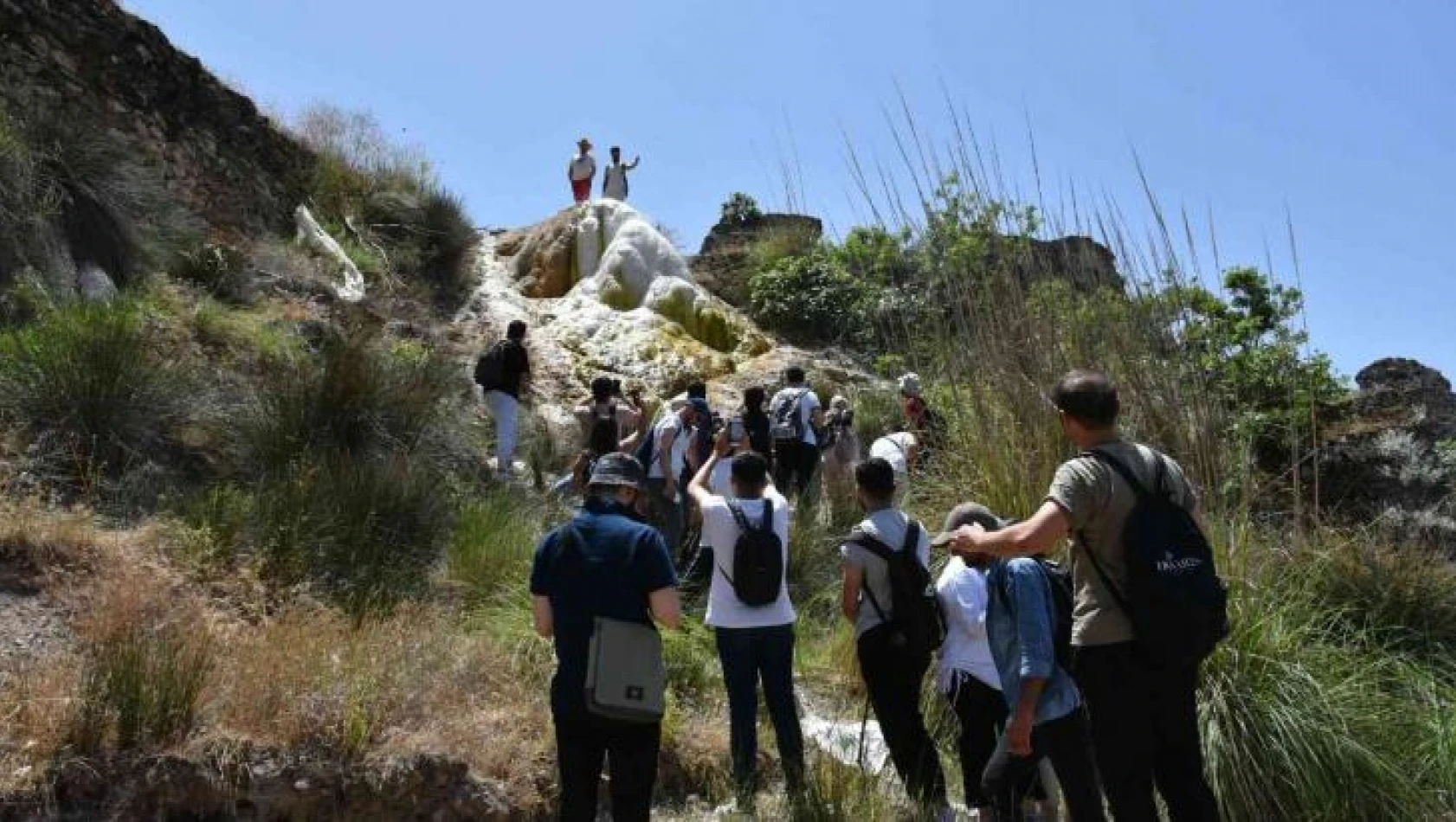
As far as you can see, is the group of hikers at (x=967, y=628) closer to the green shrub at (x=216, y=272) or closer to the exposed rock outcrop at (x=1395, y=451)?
the exposed rock outcrop at (x=1395, y=451)

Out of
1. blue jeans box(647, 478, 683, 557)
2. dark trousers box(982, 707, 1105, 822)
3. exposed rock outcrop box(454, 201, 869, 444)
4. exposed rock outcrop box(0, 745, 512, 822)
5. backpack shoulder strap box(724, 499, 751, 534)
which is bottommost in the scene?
exposed rock outcrop box(0, 745, 512, 822)

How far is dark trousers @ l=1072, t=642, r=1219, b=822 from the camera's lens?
3.53 meters

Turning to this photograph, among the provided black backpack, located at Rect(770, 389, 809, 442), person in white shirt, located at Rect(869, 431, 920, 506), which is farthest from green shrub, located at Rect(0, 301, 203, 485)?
person in white shirt, located at Rect(869, 431, 920, 506)

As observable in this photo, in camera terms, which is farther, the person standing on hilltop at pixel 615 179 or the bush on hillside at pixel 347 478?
the person standing on hilltop at pixel 615 179

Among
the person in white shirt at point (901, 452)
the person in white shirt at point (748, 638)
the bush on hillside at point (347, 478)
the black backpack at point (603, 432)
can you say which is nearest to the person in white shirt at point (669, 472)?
the black backpack at point (603, 432)

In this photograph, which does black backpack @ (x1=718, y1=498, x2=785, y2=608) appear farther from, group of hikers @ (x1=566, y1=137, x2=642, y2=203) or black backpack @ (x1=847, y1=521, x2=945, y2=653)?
group of hikers @ (x1=566, y1=137, x2=642, y2=203)

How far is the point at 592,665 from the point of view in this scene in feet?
12.6

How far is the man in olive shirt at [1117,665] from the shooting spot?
352cm

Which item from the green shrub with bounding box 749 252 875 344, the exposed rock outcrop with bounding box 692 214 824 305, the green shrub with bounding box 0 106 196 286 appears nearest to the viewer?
the green shrub with bounding box 0 106 196 286

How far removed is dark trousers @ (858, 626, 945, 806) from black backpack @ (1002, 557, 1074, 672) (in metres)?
0.74

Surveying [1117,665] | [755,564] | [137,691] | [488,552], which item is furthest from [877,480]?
[488,552]

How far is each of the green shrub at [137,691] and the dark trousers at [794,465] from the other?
5.69m

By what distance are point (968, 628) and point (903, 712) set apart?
0.47 m

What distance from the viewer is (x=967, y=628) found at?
4.57 metres
